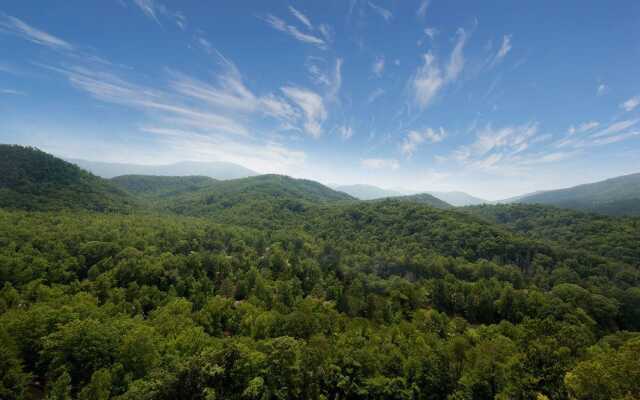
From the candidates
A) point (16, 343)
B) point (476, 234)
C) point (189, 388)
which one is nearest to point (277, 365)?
point (189, 388)

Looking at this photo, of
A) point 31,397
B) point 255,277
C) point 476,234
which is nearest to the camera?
point 31,397

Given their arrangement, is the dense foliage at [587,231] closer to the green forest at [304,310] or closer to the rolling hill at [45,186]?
the green forest at [304,310]

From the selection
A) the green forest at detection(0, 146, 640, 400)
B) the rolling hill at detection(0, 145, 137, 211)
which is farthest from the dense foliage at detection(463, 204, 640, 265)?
the rolling hill at detection(0, 145, 137, 211)

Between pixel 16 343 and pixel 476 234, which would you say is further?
pixel 476 234

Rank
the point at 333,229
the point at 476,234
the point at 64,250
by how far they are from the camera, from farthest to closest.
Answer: the point at 333,229
the point at 476,234
the point at 64,250

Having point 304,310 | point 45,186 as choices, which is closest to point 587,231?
point 304,310

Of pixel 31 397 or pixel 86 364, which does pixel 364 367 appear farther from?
pixel 31 397

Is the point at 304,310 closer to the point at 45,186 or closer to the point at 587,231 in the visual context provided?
the point at 587,231

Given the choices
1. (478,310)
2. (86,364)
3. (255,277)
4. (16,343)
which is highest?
(16,343)
